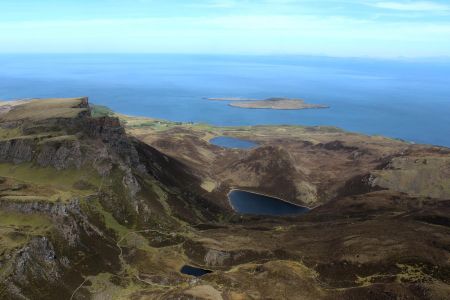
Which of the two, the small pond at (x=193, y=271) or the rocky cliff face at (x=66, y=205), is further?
the small pond at (x=193, y=271)

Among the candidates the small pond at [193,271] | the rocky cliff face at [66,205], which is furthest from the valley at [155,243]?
the small pond at [193,271]

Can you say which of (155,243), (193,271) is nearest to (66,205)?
(155,243)

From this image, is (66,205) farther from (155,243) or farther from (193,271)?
(193,271)

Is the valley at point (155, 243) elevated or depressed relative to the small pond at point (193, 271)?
elevated

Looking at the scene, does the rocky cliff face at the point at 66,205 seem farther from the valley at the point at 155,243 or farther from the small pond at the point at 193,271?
the small pond at the point at 193,271

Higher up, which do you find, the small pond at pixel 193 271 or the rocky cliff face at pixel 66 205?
the rocky cliff face at pixel 66 205

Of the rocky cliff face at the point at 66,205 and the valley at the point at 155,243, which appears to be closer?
the rocky cliff face at the point at 66,205

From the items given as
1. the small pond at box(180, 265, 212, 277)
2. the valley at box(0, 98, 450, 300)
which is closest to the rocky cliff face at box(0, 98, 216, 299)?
the valley at box(0, 98, 450, 300)

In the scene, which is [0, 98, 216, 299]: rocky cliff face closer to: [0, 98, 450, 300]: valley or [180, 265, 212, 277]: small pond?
[0, 98, 450, 300]: valley

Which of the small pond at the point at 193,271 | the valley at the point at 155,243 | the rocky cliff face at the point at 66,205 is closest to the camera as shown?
the rocky cliff face at the point at 66,205

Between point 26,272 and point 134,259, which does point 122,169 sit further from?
point 26,272

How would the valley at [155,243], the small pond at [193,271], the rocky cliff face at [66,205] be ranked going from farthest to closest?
the small pond at [193,271], the valley at [155,243], the rocky cliff face at [66,205]
